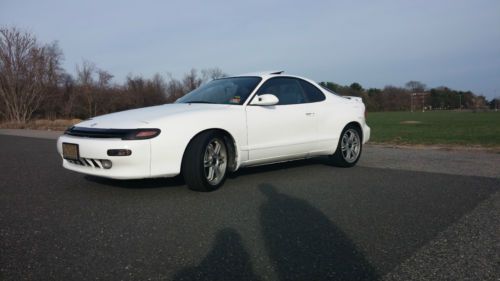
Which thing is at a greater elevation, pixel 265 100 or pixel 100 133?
pixel 265 100

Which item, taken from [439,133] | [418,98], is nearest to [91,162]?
[439,133]

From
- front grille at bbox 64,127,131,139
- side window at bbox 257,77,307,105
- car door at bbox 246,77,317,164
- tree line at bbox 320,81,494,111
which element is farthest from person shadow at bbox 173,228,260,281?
tree line at bbox 320,81,494,111

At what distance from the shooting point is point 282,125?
5281 millimetres

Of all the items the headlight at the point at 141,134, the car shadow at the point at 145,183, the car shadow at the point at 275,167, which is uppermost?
the headlight at the point at 141,134

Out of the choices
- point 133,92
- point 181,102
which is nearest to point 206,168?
point 181,102

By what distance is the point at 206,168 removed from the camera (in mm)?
4477

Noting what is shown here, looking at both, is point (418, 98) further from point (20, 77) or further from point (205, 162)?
point (205, 162)

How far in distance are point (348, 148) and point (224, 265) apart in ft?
14.4

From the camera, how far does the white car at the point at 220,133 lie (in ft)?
13.2

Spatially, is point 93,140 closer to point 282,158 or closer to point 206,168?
point 206,168

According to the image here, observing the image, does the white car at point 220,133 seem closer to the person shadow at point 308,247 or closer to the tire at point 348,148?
the tire at point 348,148

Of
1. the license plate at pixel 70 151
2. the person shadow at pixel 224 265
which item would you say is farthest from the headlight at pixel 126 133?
the person shadow at pixel 224 265

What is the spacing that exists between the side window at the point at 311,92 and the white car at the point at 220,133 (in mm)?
20

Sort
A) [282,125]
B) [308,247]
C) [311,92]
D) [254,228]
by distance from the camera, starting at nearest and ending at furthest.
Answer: [308,247], [254,228], [282,125], [311,92]
